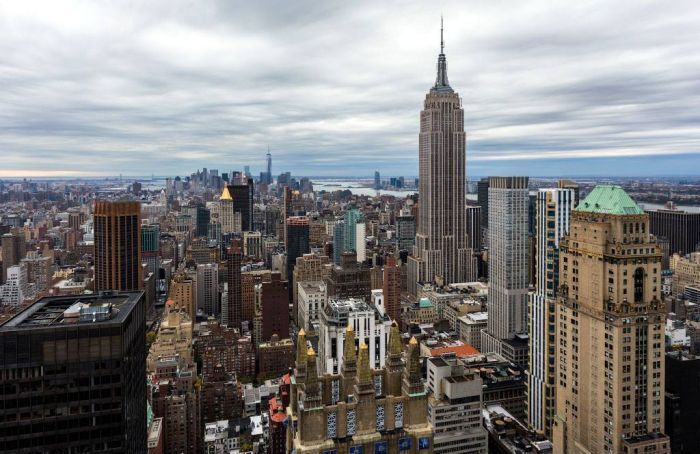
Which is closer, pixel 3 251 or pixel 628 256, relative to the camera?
pixel 628 256

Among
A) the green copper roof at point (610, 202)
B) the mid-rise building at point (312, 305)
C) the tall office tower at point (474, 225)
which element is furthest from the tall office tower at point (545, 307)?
the tall office tower at point (474, 225)

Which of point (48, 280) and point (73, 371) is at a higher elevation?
point (73, 371)

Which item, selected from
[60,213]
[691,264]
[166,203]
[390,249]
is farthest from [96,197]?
[691,264]

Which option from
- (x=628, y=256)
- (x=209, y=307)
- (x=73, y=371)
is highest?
(x=628, y=256)

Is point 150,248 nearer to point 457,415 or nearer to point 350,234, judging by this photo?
point 350,234

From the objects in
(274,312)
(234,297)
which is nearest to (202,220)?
(234,297)

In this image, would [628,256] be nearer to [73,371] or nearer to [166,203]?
[73,371]
